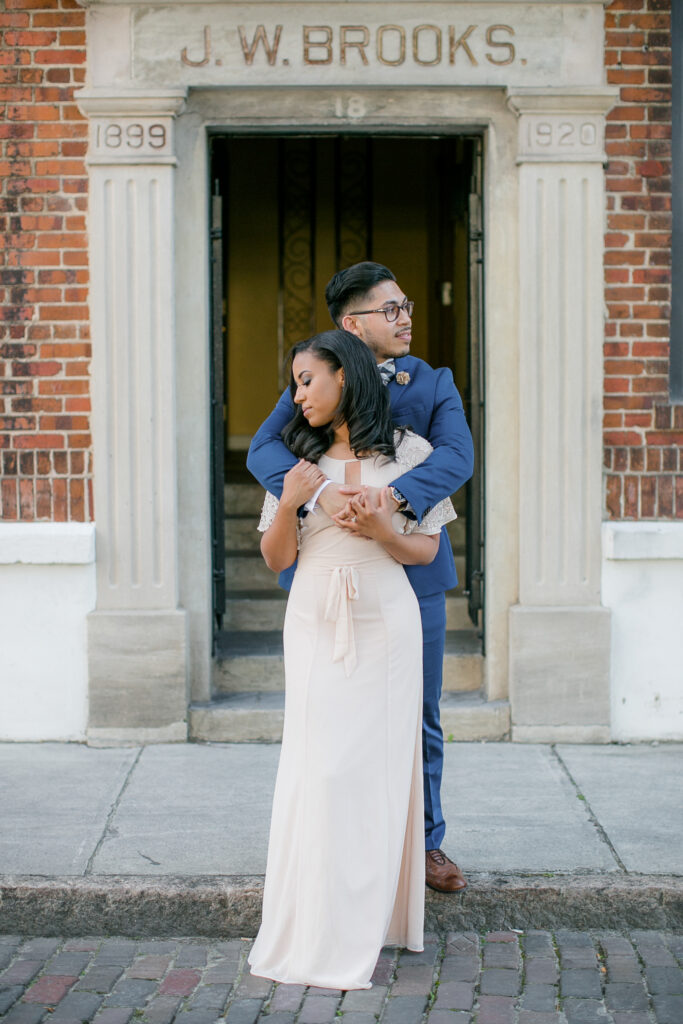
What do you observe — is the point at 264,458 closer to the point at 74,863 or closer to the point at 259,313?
A: the point at 74,863

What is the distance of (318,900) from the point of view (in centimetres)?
332

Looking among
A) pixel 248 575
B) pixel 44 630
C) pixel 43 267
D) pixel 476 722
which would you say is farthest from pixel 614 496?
pixel 43 267

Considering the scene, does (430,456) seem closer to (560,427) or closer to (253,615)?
(560,427)

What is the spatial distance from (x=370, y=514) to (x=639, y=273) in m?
2.83

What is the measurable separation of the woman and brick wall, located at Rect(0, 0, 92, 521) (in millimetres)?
2346

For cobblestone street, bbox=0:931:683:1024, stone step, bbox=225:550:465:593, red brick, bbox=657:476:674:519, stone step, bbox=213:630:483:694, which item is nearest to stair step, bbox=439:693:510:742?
stone step, bbox=213:630:483:694

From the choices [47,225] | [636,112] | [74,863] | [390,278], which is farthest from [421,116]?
[74,863]

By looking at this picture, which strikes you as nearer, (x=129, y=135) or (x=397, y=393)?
(x=397, y=393)

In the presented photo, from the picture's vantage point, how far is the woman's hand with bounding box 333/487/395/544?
3311 mm

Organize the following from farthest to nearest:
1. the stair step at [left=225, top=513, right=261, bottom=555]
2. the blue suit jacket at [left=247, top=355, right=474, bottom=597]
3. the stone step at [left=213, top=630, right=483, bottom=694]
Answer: the stair step at [left=225, top=513, right=261, bottom=555] < the stone step at [left=213, top=630, right=483, bottom=694] < the blue suit jacket at [left=247, top=355, right=474, bottom=597]

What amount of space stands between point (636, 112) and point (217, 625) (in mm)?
3155

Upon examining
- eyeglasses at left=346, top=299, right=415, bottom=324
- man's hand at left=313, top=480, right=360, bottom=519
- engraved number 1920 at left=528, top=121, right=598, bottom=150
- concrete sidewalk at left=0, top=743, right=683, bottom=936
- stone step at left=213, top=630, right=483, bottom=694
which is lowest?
concrete sidewalk at left=0, top=743, right=683, bottom=936

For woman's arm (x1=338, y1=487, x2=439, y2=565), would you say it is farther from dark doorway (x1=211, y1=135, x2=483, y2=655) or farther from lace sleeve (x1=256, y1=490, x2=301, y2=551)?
dark doorway (x1=211, y1=135, x2=483, y2=655)

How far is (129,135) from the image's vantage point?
17.9 ft
